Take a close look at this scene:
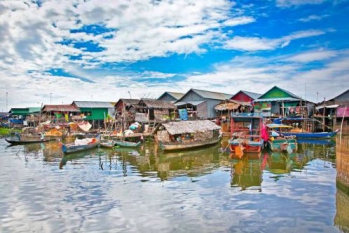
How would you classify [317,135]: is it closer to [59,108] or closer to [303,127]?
[303,127]

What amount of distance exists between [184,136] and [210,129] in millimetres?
3237

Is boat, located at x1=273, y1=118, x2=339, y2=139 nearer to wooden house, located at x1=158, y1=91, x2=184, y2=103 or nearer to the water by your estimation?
the water

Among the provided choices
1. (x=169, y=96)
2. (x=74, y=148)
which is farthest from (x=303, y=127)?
(x=74, y=148)

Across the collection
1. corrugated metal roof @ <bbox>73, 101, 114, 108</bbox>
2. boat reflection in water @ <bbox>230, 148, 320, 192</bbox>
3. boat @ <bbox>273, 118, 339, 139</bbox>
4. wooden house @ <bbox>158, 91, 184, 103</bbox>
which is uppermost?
wooden house @ <bbox>158, 91, 184, 103</bbox>

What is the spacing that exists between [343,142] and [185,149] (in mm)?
14393

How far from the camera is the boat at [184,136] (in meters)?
22.9

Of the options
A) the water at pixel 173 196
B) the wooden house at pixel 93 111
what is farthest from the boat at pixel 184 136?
the wooden house at pixel 93 111

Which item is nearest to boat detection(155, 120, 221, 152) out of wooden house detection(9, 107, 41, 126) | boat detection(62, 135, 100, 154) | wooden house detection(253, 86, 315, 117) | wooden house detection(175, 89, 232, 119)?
boat detection(62, 135, 100, 154)

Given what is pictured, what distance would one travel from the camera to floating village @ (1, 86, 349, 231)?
58.1 feet

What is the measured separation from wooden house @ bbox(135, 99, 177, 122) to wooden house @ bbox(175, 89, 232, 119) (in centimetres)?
338

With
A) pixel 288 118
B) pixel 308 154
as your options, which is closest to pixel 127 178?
pixel 308 154

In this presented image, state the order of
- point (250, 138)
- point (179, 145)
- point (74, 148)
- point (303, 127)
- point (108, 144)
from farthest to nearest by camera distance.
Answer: point (303, 127) → point (108, 144) → point (250, 138) → point (179, 145) → point (74, 148)

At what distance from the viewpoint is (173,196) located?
11.3 meters

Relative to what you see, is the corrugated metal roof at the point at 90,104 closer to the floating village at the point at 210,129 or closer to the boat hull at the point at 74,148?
the floating village at the point at 210,129
